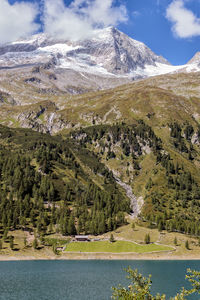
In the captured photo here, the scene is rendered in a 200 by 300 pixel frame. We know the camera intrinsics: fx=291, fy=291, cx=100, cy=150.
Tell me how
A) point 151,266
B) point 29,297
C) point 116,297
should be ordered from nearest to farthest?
point 116,297 < point 29,297 < point 151,266

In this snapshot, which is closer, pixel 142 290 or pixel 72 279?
pixel 142 290

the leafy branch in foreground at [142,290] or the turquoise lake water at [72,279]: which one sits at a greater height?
the leafy branch in foreground at [142,290]

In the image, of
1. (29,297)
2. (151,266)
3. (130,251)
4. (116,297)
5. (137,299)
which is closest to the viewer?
(137,299)

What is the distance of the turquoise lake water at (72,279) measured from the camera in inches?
4082

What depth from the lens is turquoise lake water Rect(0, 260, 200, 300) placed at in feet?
340

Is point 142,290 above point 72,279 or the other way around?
above

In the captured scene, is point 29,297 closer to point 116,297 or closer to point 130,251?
point 116,297

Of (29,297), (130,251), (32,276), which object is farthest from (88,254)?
(29,297)

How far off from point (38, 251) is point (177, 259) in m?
90.4

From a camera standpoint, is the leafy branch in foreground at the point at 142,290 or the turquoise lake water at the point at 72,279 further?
the turquoise lake water at the point at 72,279

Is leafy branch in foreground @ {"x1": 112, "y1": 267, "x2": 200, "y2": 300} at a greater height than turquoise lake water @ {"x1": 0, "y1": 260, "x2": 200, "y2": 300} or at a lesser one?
greater

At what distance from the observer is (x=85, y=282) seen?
122 meters

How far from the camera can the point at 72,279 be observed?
5049 inches

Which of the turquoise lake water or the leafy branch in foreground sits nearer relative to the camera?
the leafy branch in foreground
